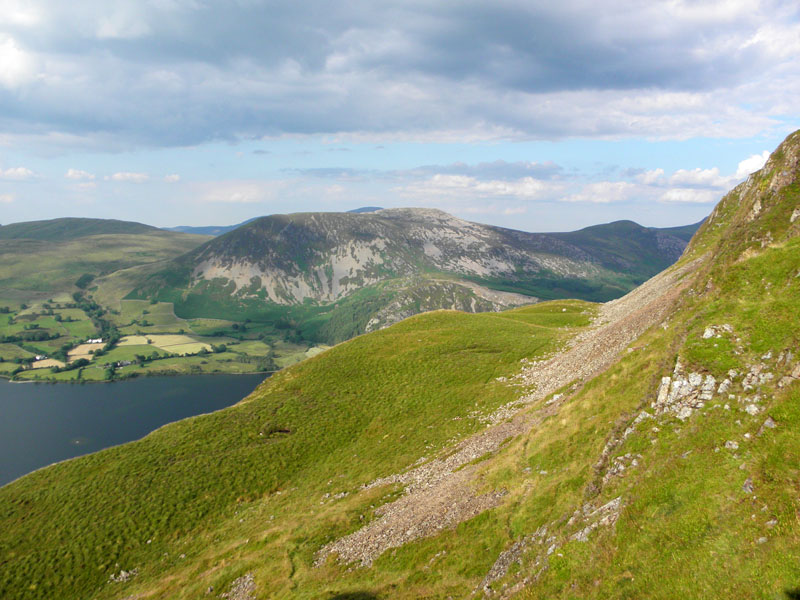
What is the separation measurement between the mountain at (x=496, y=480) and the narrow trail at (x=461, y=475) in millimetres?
220

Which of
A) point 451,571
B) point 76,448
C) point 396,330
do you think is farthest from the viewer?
point 76,448

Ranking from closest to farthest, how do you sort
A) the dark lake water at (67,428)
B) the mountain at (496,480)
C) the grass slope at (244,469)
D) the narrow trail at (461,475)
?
the mountain at (496,480), the narrow trail at (461,475), the grass slope at (244,469), the dark lake water at (67,428)

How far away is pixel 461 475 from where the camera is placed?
103ft

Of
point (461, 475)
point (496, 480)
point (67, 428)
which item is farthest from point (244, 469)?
point (67, 428)

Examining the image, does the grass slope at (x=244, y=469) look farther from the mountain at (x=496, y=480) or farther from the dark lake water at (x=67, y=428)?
the dark lake water at (x=67, y=428)

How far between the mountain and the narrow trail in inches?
8.7

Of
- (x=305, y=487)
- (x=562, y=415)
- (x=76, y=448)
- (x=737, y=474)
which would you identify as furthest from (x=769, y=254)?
(x=76, y=448)

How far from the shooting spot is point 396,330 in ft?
289

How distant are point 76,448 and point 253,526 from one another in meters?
159

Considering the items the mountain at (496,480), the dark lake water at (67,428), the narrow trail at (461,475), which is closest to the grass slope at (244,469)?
the mountain at (496,480)

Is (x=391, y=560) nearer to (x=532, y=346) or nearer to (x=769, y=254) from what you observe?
(x=769, y=254)

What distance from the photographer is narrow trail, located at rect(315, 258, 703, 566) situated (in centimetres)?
2616

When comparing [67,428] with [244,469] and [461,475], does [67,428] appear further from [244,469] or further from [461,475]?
[461,475]

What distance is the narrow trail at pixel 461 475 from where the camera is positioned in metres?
26.2
